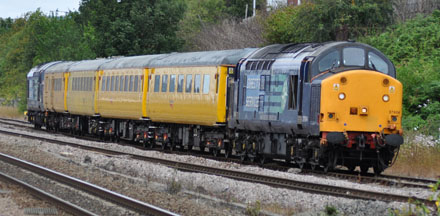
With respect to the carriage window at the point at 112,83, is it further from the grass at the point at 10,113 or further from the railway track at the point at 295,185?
the grass at the point at 10,113

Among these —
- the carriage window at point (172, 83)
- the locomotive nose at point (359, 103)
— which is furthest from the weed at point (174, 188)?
the carriage window at point (172, 83)

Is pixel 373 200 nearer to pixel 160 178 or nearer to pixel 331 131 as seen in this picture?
pixel 331 131

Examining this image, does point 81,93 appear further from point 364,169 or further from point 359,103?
point 359,103

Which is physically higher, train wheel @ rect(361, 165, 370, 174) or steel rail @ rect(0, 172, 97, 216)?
train wheel @ rect(361, 165, 370, 174)

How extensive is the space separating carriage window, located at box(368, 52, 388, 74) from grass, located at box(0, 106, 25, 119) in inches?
1687

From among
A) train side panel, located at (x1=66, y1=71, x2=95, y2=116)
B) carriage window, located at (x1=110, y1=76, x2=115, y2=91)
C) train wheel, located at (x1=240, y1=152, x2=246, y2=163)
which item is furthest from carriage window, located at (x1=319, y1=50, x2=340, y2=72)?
train side panel, located at (x1=66, y1=71, x2=95, y2=116)

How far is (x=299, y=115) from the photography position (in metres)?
16.2

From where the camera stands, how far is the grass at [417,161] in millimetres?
16781

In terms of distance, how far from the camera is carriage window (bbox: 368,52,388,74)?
628 inches

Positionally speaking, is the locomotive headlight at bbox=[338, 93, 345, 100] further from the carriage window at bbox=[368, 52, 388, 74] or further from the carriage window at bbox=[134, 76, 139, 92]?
the carriage window at bbox=[134, 76, 139, 92]

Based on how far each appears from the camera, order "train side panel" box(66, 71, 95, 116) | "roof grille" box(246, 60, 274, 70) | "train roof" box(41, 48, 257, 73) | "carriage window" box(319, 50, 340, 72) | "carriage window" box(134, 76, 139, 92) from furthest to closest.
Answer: "train side panel" box(66, 71, 95, 116)
"carriage window" box(134, 76, 139, 92)
"train roof" box(41, 48, 257, 73)
"roof grille" box(246, 60, 274, 70)
"carriage window" box(319, 50, 340, 72)

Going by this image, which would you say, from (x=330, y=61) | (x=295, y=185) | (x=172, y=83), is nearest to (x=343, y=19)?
(x=172, y=83)

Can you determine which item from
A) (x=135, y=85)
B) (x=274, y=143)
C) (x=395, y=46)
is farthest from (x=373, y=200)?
(x=395, y=46)

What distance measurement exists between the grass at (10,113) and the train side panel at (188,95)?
3327 centimetres
